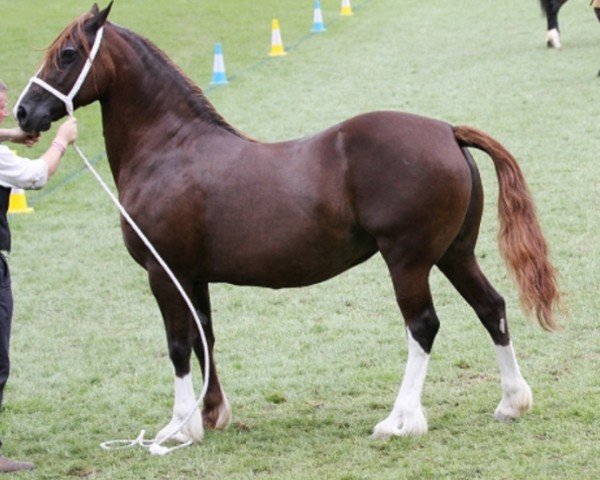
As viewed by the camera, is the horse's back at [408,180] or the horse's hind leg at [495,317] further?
the horse's hind leg at [495,317]

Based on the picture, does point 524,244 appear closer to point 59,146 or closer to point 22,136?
point 59,146

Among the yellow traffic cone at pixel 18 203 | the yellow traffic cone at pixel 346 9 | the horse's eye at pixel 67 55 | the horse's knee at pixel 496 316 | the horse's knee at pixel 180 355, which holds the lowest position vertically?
the yellow traffic cone at pixel 346 9

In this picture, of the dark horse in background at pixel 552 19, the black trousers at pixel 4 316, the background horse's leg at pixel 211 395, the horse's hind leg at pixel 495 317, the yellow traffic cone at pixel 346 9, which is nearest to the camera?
the black trousers at pixel 4 316

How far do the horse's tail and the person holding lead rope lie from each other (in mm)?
2278

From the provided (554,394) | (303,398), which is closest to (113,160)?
(303,398)

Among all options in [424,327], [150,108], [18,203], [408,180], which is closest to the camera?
[408,180]

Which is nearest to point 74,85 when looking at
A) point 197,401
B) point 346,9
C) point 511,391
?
point 197,401

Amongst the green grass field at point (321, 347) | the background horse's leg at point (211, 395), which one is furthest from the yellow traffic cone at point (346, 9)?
the background horse's leg at point (211, 395)

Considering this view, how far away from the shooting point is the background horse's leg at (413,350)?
593cm

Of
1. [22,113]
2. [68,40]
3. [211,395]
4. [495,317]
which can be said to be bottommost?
[211,395]

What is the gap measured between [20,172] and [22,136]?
1.23 feet

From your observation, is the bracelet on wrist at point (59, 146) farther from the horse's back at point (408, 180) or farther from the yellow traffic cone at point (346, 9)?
the yellow traffic cone at point (346, 9)

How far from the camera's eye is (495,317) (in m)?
6.28

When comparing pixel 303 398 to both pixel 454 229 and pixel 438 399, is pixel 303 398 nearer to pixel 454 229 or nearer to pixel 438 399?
pixel 438 399
